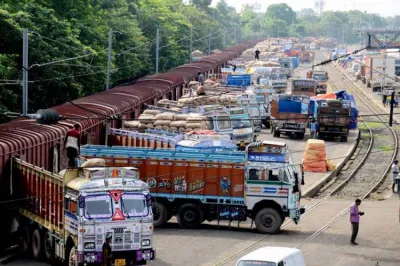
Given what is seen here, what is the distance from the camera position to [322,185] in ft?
134

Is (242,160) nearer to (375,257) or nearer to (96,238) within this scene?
(375,257)

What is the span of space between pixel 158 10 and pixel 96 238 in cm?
9399

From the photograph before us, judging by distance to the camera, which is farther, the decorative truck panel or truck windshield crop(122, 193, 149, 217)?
the decorative truck panel

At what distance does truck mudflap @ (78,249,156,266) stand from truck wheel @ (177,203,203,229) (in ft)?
20.9

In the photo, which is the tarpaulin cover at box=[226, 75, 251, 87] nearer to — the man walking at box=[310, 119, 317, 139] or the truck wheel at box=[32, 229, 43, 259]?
the man walking at box=[310, 119, 317, 139]

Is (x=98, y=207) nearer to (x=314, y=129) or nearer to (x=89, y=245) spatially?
(x=89, y=245)

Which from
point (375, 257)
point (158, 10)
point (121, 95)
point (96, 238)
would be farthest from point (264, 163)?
point (158, 10)

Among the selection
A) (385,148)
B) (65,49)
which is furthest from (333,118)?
(65,49)

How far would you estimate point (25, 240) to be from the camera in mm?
23516

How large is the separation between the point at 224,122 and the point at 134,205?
73.4 feet

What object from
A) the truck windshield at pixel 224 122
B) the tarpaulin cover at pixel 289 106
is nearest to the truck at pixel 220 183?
the truck windshield at pixel 224 122

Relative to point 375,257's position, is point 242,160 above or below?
above

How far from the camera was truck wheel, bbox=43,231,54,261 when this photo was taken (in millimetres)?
21913

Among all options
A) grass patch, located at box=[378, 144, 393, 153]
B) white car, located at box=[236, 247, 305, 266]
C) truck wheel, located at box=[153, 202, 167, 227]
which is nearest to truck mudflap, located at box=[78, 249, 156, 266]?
white car, located at box=[236, 247, 305, 266]
